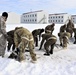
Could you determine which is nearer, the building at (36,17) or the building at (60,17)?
the building at (36,17)

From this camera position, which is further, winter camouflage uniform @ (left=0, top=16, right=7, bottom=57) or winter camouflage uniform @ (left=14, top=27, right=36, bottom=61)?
winter camouflage uniform @ (left=0, top=16, right=7, bottom=57)

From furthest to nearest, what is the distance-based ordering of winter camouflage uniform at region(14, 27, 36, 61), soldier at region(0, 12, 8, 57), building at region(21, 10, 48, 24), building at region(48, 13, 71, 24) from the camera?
1. building at region(48, 13, 71, 24)
2. building at region(21, 10, 48, 24)
3. soldier at region(0, 12, 8, 57)
4. winter camouflage uniform at region(14, 27, 36, 61)

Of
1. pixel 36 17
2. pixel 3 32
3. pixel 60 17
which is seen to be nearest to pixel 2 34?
pixel 3 32

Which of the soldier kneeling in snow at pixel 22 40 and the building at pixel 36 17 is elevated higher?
the soldier kneeling in snow at pixel 22 40

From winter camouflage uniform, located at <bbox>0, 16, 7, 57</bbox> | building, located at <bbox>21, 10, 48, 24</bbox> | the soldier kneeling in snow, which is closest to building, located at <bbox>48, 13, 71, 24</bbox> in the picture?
building, located at <bbox>21, 10, 48, 24</bbox>

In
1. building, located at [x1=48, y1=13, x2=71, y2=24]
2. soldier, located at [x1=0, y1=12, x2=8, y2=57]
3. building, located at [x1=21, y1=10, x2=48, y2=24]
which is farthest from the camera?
building, located at [x1=48, y1=13, x2=71, y2=24]

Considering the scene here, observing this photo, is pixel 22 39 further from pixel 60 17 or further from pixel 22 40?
pixel 60 17

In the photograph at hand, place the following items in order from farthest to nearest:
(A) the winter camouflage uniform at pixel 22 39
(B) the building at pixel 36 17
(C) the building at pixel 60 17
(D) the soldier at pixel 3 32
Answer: (C) the building at pixel 60 17
(B) the building at pixel 36 17
(D) the soldier at pixel 3 32
(A) the winter camouflage uniform at pixel 22 39

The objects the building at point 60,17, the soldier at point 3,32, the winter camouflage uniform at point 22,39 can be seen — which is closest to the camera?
the winter camouflage uniform at point 22,39

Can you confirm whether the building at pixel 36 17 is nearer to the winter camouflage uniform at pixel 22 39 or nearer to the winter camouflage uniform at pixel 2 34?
the winter camouflage uniform at pixel 2 34

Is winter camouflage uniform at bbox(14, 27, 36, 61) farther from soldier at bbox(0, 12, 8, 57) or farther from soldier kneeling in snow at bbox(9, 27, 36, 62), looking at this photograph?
soldier at bbox(0, 12, 8, 57)

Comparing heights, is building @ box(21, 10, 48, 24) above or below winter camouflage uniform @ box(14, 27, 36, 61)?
below

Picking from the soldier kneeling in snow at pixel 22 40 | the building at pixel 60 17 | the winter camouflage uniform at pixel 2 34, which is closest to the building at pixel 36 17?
the building at pixel 60 17

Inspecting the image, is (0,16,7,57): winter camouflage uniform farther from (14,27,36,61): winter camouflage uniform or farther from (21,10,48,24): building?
(21,10,48,24): building
